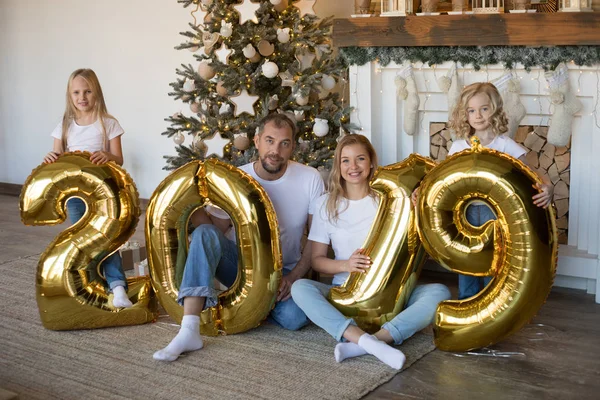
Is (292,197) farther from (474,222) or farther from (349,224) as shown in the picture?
(474,222)

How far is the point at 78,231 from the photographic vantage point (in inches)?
133

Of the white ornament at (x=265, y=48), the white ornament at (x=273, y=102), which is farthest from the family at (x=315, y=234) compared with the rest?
the white ornament at (x=265, y=48)

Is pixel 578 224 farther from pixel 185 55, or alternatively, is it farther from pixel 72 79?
pixel 185 55

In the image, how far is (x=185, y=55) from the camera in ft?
18.6

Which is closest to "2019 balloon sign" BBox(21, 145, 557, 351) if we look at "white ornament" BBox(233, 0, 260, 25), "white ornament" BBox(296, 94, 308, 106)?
"white ornament" BBox(296, 94, 308, 106)

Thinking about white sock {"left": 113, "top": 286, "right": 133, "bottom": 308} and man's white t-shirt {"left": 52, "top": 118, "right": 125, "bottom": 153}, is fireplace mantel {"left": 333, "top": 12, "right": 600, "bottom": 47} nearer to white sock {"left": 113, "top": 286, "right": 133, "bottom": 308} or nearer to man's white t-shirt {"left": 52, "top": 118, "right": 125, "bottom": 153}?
man's white t-shirt {"left": 52, "top": 118, "right": 125, "bottom": 153}

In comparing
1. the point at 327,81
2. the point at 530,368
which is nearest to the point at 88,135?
the point at 327,81

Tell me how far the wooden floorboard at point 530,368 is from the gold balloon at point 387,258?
10.7 inches

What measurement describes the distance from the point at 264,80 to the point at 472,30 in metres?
1.18

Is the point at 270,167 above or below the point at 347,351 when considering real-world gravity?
above

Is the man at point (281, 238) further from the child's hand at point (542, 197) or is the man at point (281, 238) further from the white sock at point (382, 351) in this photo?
the child's hand at point (542, 197)

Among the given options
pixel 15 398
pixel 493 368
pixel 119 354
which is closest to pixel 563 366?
pixel 493 368

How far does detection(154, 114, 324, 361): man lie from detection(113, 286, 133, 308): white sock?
316 mm

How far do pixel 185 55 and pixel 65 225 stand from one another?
4.63 ft
